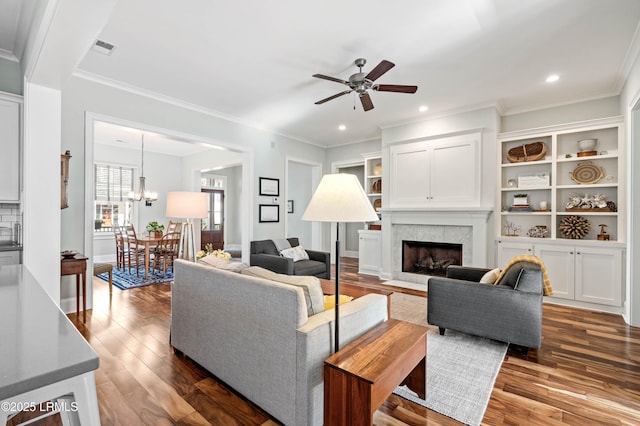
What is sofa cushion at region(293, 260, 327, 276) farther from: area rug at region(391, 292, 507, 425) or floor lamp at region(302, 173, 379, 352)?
floor lamp at region(302, 173, 379, 352)

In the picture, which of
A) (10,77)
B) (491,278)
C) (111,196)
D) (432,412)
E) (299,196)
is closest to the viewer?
(432,412)

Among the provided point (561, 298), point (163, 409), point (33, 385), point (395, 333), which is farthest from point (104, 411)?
point (561, 298)

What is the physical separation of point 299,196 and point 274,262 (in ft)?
11.4

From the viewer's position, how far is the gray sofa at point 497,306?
2.57 meters

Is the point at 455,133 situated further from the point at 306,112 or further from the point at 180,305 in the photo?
the point at 180,305

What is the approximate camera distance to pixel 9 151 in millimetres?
2971

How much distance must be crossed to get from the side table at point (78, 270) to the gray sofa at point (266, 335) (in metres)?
1.86

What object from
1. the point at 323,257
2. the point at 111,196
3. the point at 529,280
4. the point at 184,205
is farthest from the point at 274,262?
the point at 111,196

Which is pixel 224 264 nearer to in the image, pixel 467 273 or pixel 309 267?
pixel 309 267

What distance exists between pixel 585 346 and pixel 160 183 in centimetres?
873

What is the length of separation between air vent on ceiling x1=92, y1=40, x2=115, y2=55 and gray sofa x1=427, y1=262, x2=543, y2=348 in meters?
3.95

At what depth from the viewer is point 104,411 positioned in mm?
1828

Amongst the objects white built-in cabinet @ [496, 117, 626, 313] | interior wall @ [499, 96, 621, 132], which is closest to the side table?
white built-in cabinet @ [496, 117, 626, 313]

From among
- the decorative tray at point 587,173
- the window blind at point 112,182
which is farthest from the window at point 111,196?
the decorative tray at point 587,173
